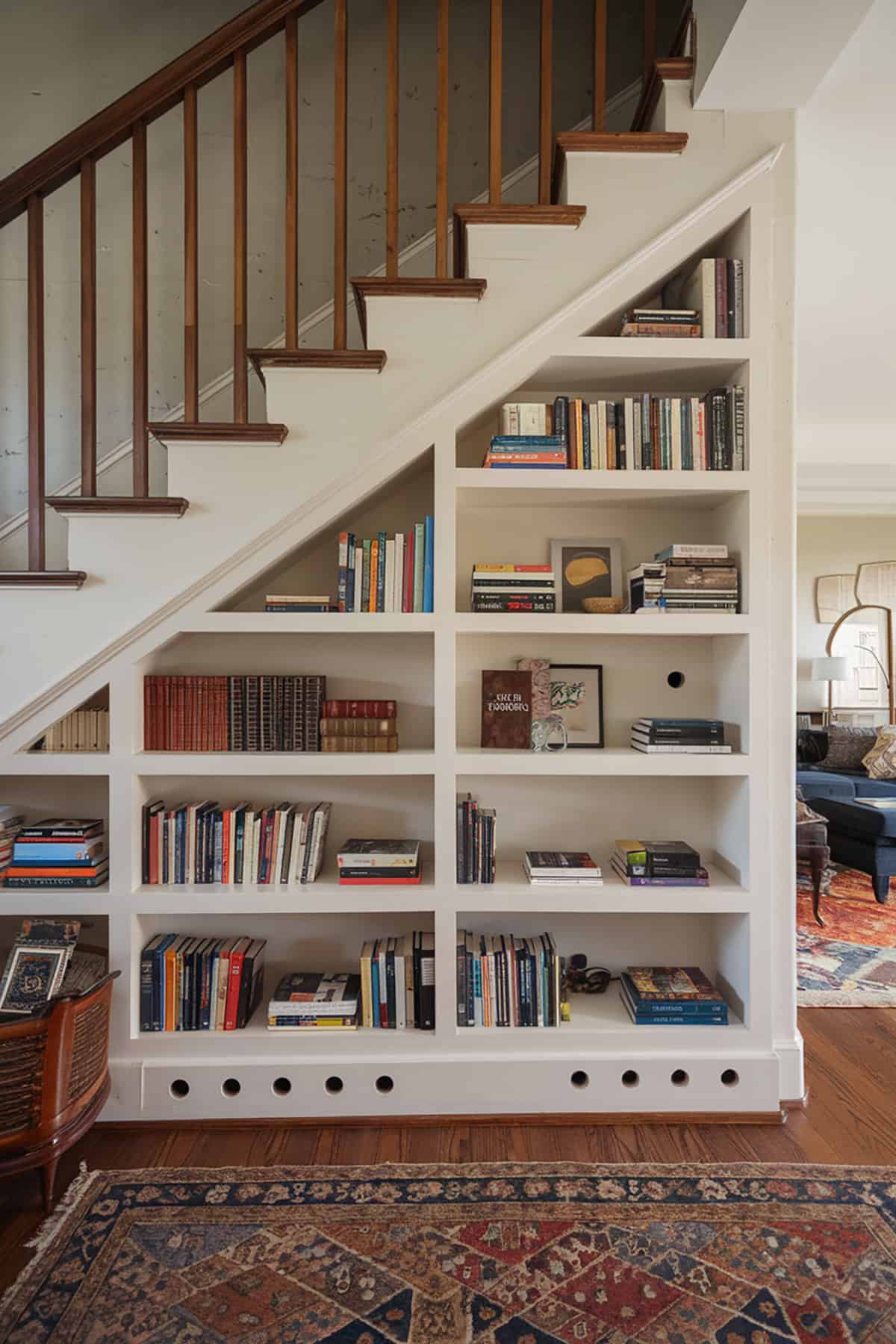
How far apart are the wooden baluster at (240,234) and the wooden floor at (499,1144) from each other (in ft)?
6.14

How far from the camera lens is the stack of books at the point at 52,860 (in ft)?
6.84

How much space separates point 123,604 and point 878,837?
4065 mm

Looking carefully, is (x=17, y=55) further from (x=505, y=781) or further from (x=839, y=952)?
(x=839, y=952)

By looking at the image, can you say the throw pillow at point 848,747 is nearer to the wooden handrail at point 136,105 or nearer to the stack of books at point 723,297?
the stack of books at point 723,297

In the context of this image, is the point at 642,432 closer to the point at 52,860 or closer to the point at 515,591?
the point at 515,591

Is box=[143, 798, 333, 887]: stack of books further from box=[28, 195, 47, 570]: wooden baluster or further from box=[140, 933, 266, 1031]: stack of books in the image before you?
box=[28, 195, 47, 570]: wooden baluster

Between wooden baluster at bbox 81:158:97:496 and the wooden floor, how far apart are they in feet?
5.57

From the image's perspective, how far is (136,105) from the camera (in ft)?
6.43

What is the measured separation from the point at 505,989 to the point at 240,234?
214cm

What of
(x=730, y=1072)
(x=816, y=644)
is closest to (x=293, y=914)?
(x=730, y=1072)

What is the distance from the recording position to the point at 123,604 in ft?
6.63

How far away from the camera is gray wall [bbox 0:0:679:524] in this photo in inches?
104

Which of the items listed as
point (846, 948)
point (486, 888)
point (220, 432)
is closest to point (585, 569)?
point (486, 888)

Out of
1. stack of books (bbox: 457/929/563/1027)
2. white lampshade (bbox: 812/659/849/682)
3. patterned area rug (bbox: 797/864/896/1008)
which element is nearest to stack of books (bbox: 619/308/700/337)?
stack of books (bbox: 457/929/563/1027)
